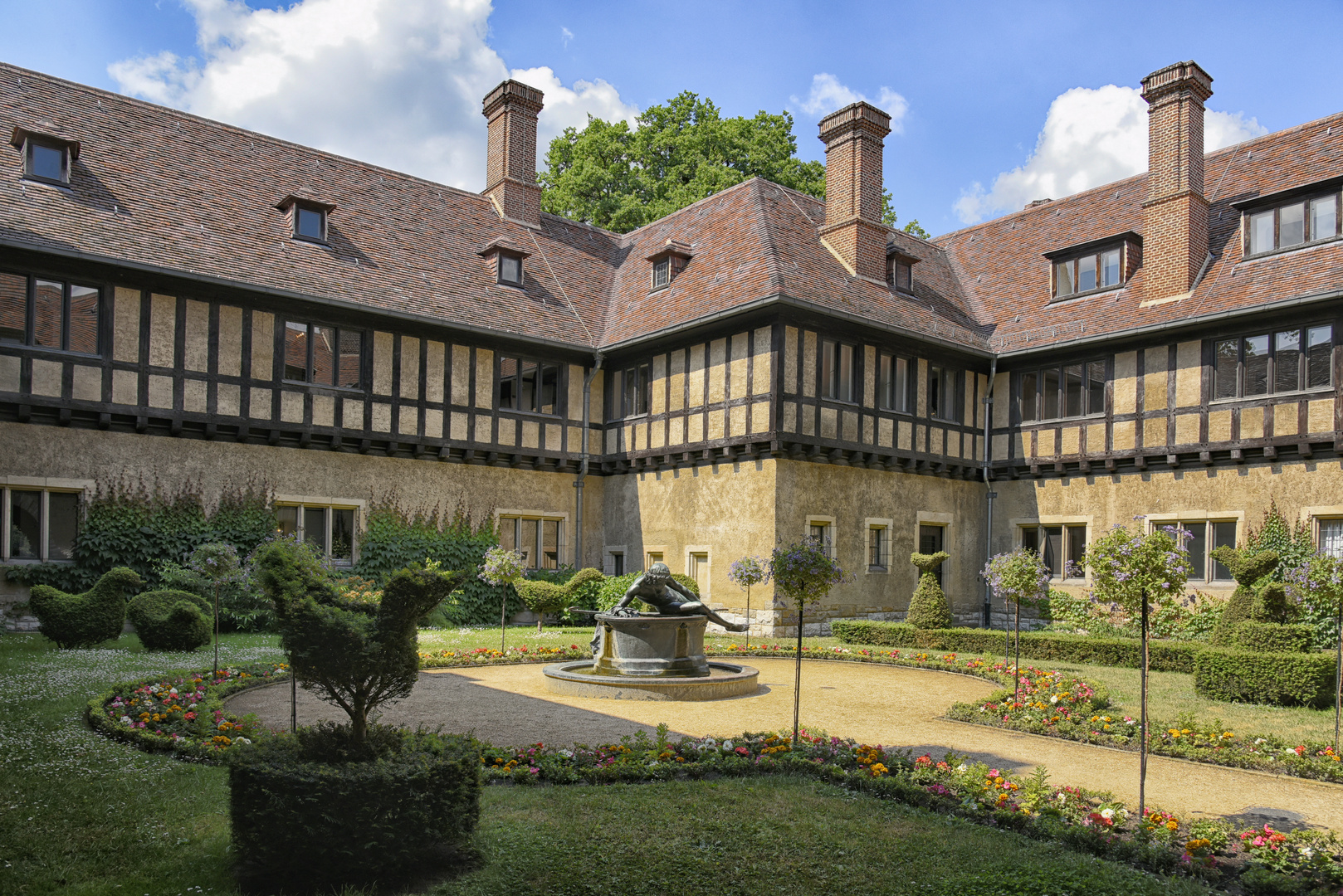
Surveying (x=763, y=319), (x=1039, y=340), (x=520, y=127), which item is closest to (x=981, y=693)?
(x=763, y=319)

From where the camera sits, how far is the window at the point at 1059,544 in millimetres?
21812

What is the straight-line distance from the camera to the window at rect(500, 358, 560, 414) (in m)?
22.6

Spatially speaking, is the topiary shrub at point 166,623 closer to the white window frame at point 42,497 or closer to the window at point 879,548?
the white window frame at point 42,497

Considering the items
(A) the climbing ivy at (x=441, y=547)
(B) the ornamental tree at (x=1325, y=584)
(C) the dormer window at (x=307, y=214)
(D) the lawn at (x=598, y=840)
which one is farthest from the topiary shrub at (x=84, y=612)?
(B) the ornamental tree at (x=1325, y=584)

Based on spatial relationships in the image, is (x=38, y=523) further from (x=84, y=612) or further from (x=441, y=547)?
(x=441, y=547)

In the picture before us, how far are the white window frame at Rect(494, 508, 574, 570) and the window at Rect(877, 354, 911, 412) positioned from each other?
26.1ft

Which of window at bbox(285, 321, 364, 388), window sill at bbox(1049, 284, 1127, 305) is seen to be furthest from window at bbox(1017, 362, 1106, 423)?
window at bbox(285, 321, 364, 388)

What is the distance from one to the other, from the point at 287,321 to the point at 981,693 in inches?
575

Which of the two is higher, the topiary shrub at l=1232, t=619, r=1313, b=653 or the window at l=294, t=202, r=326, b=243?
the window at l=294, t=202, r=326, b=243

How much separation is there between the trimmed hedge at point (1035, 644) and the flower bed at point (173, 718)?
1232 centimetres

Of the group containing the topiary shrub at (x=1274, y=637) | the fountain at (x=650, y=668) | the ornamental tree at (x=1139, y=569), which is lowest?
the fountain at (x=650, y=668)

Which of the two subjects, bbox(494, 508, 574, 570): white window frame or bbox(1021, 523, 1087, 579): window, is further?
bbox(494, 508, 574, 570): white window frame

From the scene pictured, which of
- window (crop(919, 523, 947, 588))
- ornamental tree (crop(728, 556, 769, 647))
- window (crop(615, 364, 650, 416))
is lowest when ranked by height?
ornamental tree (crop(728, 556, 769, 647))

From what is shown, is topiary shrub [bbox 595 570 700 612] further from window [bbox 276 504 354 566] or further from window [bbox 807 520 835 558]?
window [bbox 276 504 354 566]
